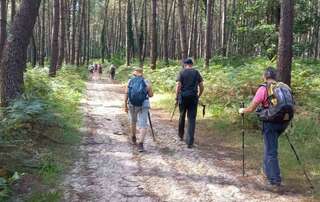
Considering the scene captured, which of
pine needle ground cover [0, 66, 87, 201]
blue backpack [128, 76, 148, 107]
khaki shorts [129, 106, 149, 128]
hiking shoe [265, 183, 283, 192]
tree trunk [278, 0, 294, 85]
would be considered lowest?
hiking shoe [265, 183, 283, 192]

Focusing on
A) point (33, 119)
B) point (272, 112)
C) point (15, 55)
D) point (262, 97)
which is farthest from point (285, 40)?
point (15, 55)

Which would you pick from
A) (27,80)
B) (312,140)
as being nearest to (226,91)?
(312,140)

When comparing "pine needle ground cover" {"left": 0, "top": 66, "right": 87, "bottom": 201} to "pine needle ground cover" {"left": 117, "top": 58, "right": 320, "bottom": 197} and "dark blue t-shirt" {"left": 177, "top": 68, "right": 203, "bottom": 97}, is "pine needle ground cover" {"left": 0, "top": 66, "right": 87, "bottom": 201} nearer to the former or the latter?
"dark blue t-shirt" {"left": 177, "top": 68, "right": 203, "bottom": 97}

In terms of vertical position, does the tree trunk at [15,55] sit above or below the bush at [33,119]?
above

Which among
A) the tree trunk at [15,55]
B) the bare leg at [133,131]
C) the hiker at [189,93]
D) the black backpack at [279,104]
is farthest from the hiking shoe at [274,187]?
the tree trunk at [15,55]

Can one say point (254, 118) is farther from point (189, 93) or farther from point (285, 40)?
point (189, 93)

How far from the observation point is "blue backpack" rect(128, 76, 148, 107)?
11070 millimetres

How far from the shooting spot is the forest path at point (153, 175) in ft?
25.4

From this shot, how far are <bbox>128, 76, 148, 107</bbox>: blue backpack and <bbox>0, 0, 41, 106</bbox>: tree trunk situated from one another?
3176mm

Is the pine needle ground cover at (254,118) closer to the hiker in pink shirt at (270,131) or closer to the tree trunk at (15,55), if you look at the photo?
the hiker in pink shirt at (270,131)

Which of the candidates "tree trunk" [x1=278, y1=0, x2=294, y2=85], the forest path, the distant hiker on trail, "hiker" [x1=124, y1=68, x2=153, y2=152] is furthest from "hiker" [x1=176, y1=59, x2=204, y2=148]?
"tree trunk" [x1=278, y1=0, x2=294, y2=85]

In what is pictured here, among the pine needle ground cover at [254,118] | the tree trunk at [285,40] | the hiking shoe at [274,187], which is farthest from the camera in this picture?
the tree trunk at [285,40]

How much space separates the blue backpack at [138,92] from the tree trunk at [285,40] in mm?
4830

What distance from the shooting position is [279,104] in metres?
7.88
